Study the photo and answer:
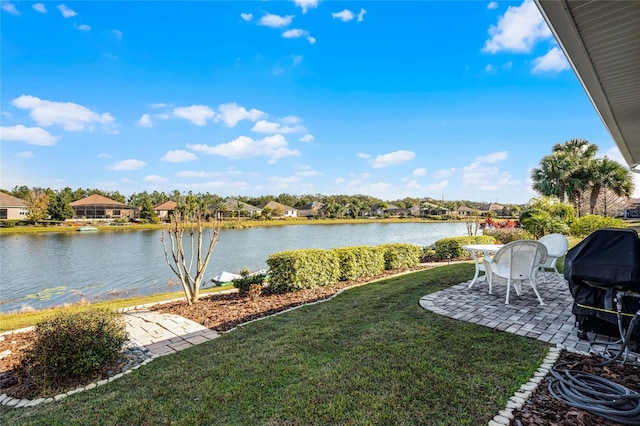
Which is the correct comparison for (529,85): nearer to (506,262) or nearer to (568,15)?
(506,262)

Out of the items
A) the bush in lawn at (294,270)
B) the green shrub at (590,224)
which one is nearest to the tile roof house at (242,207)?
the green shrub at (590,224)

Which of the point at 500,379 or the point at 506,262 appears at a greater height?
the point at 506,262

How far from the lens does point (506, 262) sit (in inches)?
174

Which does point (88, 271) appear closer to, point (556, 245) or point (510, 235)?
point (556, 245)

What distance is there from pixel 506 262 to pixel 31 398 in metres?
5.56

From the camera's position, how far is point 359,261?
7195 millimetres

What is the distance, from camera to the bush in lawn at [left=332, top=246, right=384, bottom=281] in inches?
273

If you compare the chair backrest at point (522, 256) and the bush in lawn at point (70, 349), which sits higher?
the chair backrest at point (522, 256)

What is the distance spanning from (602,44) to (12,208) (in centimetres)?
5719

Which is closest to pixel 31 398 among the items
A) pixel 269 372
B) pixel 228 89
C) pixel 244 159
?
pixel 269 372

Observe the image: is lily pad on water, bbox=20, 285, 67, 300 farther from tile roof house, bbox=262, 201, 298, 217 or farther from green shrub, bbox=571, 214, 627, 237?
tile roof house, bbox=262, 201, 298, 217

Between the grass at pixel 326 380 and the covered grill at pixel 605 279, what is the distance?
598 mm

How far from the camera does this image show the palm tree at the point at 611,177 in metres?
19.4

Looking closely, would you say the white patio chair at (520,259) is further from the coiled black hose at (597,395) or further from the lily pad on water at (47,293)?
the lily pad on water at (47,293)
